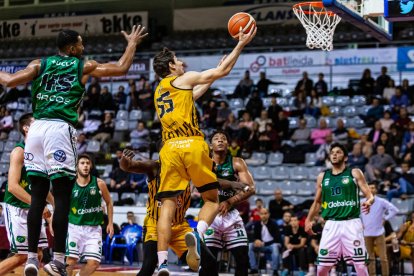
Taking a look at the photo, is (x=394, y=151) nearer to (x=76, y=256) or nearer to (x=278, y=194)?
(x=278, y=194)

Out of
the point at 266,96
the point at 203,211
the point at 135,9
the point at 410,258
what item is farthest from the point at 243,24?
the point at 135,9

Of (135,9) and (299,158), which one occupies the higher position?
(135,9)

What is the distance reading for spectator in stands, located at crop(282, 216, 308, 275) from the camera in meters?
14.1

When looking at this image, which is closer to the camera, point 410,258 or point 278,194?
point 410,258

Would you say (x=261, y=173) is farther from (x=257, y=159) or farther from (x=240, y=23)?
(x=240, y=23)

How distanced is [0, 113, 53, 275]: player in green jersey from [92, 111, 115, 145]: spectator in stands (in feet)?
40.4

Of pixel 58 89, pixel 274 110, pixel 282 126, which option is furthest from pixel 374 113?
pixel 58 89

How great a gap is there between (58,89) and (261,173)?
1183 centimetres

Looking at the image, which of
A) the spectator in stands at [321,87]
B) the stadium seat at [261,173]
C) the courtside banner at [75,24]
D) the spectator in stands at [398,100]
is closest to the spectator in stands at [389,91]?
the spectator in stands at [398,100]

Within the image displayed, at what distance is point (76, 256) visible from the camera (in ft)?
31.8

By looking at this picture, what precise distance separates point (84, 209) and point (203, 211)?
3.04m

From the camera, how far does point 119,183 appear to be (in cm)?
1816

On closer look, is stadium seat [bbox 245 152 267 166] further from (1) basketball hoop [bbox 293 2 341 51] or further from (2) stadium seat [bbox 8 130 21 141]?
(1) basketball hoop [bbox 293 2 341 51]

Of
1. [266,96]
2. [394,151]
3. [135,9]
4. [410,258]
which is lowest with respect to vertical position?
[410,258]
